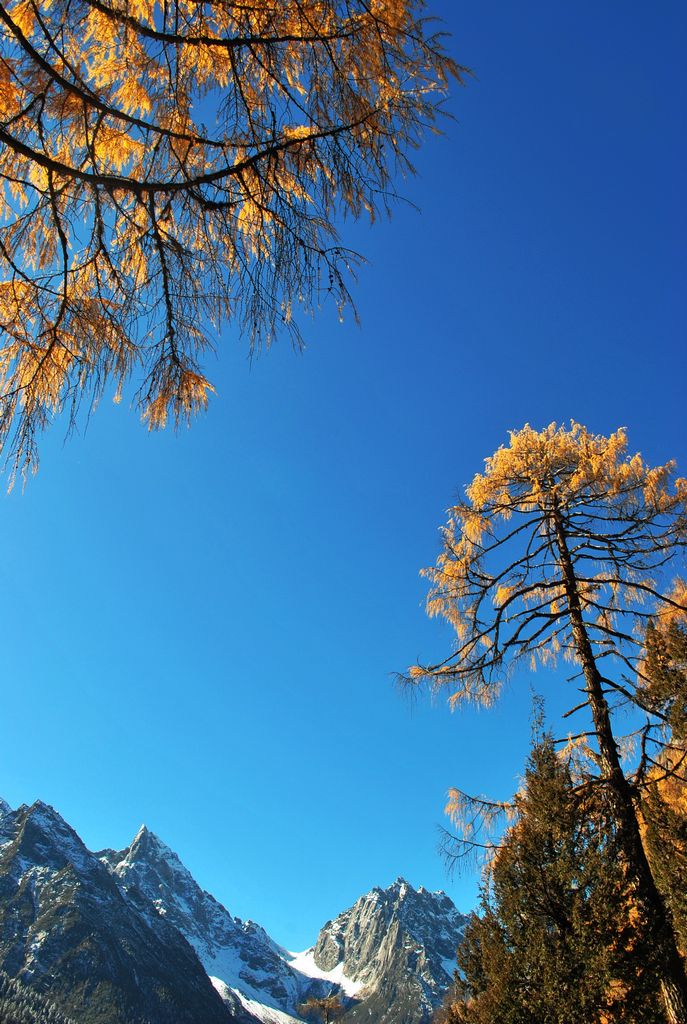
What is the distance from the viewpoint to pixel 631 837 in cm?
491

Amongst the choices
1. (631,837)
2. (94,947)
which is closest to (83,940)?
(94,947)

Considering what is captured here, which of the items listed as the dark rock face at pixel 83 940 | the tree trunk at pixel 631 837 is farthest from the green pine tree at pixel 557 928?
the dark rock face at pixel 83 940

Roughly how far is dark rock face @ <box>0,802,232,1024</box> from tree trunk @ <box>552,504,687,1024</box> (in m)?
145

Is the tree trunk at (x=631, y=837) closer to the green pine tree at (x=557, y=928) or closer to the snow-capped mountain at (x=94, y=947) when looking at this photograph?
the green pine tree at (x=557, y=928)

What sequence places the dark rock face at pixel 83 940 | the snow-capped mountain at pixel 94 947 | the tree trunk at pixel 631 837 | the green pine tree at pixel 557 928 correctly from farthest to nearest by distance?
the snow-capped mountain at pixel 94 947, the dark rock face at pixel 83 940, the green pine tree at pixel 557 928, the tree trunk at pixel 631 837

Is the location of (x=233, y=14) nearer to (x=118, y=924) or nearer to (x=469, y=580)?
(x=469, y=580)

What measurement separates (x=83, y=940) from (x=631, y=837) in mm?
166219

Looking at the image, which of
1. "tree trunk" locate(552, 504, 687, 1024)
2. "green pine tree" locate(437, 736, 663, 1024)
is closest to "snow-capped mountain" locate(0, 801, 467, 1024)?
"green pine tree" locate(437, 736, 663, 1024)

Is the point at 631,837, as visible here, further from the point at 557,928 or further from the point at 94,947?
the point at 94,947

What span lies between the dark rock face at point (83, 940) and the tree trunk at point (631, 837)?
144793mm

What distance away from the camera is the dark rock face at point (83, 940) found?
388 ft

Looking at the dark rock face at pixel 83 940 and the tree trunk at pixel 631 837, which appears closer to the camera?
the tree trunk at pixel 631 837

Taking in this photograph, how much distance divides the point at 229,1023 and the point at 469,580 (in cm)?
19760

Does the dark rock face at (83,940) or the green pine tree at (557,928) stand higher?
the green pine tree at (557,928)
